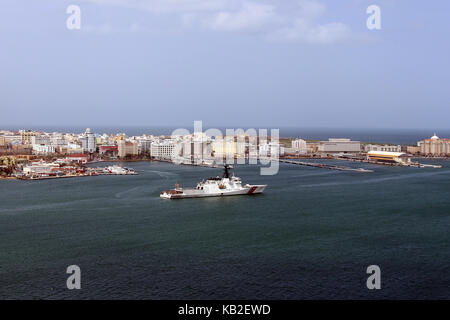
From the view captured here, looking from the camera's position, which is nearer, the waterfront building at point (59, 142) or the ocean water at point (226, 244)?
the ocean water at point (226, 244)

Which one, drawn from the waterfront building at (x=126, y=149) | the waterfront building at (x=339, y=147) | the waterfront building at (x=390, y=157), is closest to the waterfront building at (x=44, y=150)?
the waterfront building at (x=126, y=149)

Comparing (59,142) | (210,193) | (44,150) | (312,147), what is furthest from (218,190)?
(312,147)

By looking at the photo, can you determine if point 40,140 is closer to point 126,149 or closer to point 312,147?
point 126,149

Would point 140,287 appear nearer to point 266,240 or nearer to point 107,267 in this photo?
point 107,267

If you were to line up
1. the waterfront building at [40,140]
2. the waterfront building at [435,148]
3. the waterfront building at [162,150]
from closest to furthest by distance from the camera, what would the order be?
the waterfront building at [162,150], the waterfront building at [435,148], the waterfront building at [40,140]

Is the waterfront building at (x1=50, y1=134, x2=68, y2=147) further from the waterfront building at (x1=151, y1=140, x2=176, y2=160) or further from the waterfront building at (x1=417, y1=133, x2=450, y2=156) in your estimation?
the waterfront building at (x1=417, y1=133, x2=450, y2=156)

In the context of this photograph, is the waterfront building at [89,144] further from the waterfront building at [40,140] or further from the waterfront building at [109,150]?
the waterfront building at [40,140]

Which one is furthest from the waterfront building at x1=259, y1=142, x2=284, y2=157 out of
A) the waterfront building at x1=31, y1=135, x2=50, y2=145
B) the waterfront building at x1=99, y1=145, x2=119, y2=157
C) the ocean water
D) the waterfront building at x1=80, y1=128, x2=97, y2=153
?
the ocean water
